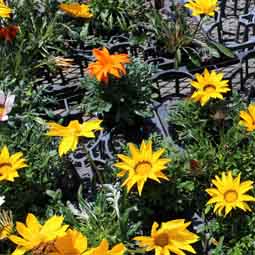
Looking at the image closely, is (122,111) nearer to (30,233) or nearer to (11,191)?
(11,191)

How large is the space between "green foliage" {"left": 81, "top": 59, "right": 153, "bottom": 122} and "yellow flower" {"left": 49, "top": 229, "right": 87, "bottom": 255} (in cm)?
83

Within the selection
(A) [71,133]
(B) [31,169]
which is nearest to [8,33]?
(B) [31,169]

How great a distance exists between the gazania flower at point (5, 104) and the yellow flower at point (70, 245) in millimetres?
685

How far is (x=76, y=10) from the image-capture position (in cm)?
295

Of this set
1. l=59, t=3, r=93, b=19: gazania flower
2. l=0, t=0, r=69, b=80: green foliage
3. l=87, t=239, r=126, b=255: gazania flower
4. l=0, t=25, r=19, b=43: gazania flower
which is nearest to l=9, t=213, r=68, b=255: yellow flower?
l=87, t=239, r=126, b=255: gazania flower

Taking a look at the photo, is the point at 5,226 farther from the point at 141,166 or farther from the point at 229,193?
the point at 229,193

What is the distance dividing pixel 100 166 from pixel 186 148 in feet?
1.16

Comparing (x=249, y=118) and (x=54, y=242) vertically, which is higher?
(x=249, y=118)

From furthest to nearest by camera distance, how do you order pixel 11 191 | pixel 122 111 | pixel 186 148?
pixel 122 111
pixel 186 148
pixel 11 191

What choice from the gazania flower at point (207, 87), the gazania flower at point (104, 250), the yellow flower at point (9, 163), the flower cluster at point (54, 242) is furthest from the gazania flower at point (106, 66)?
the gazania flower at point (104, 250)

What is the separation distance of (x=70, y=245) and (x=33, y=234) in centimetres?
13

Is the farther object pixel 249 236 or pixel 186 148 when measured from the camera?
pixel 186 148

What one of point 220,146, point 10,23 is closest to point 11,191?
point 220,146

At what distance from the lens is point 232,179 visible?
6.21 ft
